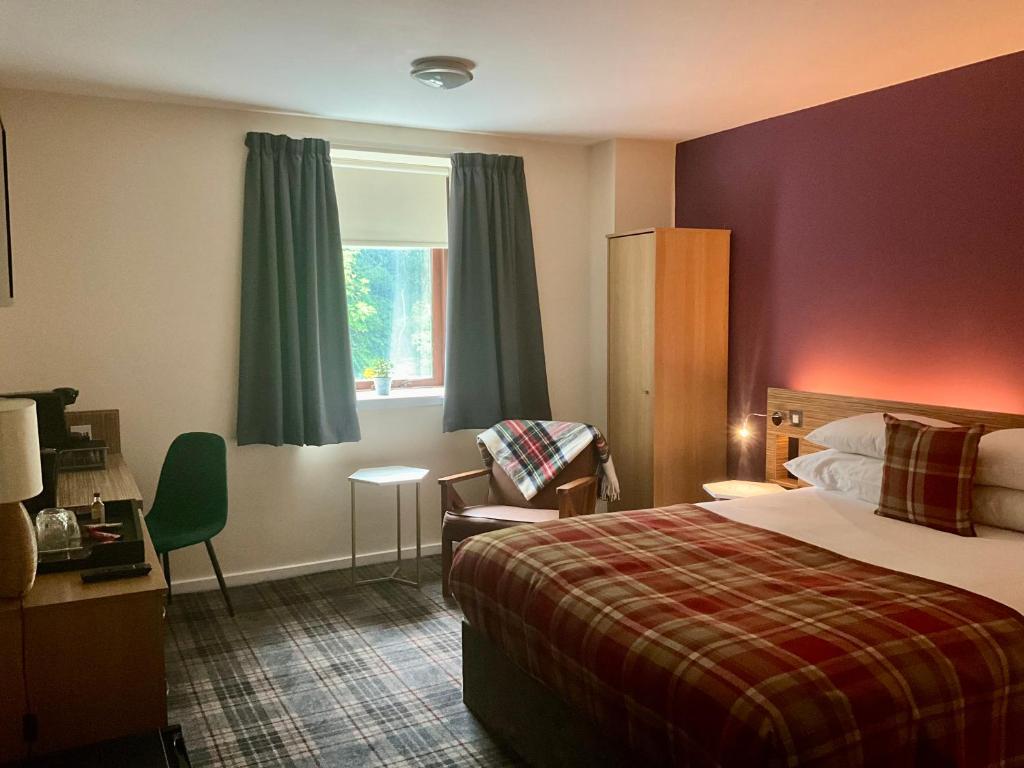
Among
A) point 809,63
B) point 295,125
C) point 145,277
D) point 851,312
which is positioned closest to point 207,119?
point 295,125

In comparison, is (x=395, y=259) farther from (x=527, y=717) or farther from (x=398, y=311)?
(x=527, y=717)

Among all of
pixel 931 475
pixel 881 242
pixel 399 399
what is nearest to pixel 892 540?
pixel 931 475

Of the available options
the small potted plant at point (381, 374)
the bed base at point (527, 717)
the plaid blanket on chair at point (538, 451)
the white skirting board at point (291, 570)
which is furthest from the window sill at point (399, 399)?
the bed base at point (527, 717)

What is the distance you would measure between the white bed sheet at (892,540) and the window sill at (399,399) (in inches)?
78.8

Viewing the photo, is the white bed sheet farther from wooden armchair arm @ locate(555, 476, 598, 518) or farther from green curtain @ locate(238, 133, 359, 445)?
green curtain @ locate(238, 133, 359, 445)

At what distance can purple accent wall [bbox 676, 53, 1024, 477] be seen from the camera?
11.5ft

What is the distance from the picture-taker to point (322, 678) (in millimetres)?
3502

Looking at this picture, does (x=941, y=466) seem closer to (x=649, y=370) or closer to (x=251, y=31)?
(x=649, y=370)

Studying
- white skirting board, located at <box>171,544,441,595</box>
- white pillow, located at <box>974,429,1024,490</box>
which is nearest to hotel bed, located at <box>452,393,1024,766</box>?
white pillow, located at <box>974,429,1024,490</box>

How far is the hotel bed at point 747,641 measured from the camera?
1928 millimetres

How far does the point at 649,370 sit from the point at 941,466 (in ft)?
6.10

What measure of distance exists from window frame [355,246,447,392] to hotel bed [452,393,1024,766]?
220 cm

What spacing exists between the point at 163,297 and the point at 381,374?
1275mm

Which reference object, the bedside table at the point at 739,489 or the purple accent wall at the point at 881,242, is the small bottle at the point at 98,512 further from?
the purple accent wall at the point at 881,242
